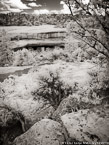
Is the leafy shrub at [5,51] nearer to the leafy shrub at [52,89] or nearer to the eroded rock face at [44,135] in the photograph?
the leafy shrub at [52,89]

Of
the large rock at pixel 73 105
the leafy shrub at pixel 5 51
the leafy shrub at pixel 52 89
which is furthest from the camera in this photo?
the leafy shrub at pixel 5 51

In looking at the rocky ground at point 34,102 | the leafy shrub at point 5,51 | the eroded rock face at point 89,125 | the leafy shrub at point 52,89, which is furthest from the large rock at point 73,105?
the leafy shrub at point 5,51

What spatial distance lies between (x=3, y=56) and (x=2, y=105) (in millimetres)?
12720

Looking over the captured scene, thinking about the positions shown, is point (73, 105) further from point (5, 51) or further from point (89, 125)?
point (5, 51)

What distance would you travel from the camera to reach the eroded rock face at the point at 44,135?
4031 mm

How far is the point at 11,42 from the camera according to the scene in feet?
66.5

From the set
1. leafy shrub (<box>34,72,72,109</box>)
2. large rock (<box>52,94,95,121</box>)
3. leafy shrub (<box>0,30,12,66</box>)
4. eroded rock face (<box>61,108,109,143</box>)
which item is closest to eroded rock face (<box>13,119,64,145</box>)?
eroded rock face (<box>61,108,109,143</box>)

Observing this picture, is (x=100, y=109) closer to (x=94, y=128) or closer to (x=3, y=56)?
(x=94, y=128)

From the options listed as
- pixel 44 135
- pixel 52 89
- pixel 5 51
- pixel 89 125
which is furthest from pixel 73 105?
pixel 5 51

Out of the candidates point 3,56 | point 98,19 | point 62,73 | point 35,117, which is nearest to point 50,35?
point 3,56

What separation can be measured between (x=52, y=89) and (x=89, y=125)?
540cm

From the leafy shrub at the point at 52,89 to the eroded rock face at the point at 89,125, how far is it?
4.50 m

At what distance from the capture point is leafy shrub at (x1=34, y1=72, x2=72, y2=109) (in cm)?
834

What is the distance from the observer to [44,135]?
13.8 feet
